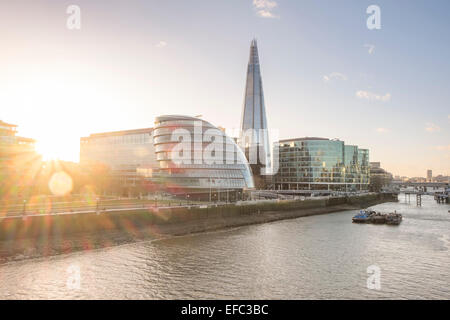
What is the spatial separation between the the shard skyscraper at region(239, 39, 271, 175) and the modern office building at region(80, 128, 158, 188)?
57421 millimetres

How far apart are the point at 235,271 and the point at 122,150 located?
416 feet

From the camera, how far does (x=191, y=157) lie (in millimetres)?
95562

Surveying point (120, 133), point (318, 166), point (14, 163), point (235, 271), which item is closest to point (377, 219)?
point (235, 271)

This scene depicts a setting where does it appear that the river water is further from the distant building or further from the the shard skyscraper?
the the shard skyscraper

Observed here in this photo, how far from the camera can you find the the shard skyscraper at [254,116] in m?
172

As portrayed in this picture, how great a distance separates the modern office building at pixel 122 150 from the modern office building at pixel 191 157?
27.8m

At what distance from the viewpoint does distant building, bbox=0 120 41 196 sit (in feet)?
241

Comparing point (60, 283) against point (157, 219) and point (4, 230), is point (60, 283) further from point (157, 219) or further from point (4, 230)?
point (157, 219)

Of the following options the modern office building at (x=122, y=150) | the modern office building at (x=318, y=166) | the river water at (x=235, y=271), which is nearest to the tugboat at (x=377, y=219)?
the river water at (x=235, y=271)

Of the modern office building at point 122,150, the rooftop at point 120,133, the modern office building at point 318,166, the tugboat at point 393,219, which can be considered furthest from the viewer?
the modern office building at point 318,166

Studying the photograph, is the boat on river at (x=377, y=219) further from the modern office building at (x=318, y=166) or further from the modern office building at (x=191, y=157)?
the modern office building at (x=318, y=166)

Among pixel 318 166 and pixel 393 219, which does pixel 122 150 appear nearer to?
pixel 318 166
